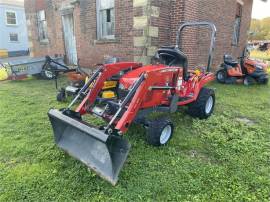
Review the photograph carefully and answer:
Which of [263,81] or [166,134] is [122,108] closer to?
[166,134]

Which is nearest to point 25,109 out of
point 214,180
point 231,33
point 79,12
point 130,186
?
point 130,186

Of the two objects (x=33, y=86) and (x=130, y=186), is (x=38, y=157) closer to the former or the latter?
(x=130, y=186)

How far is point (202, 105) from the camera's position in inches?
171

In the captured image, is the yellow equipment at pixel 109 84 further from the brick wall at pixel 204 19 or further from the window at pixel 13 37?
the window at pixel 13 37

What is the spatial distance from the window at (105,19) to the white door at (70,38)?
83.6 inches

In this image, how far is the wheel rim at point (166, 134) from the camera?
3.41 meters

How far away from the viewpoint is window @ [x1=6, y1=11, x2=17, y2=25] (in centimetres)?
2083

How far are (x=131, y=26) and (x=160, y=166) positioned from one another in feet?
16.7

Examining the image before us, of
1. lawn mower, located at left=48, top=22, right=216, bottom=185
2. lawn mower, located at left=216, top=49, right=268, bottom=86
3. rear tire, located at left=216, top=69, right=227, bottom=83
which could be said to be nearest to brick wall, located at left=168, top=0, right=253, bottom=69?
rear tire, located at left=216, top=69, right=227, bottom=83

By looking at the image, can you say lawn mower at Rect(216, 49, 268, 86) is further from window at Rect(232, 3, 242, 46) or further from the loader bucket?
the loader bucket

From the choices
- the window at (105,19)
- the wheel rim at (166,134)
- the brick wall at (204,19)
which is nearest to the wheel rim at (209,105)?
the wheel rim at (166,134)

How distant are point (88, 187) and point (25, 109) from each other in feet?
11.1

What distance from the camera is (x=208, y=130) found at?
13.1 ft

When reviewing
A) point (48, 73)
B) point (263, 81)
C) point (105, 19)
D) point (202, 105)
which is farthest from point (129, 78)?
point (48, 73)
